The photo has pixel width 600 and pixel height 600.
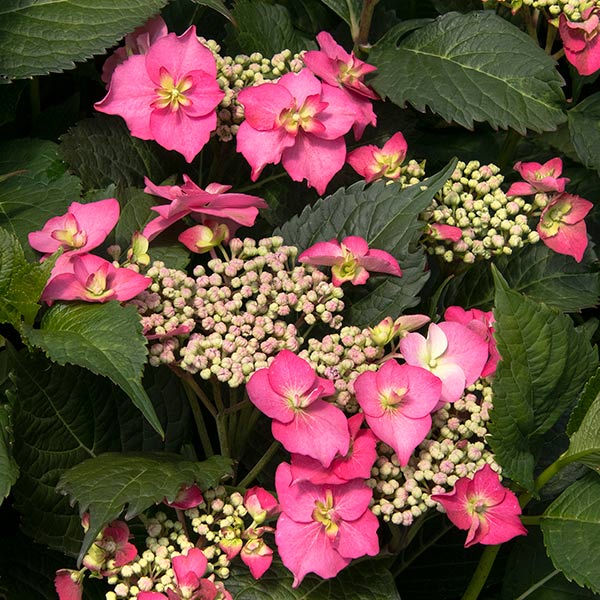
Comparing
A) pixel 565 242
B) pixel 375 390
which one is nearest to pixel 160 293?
pixel 375 390

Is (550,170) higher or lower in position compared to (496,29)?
lower

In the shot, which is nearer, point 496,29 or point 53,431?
point 53,431

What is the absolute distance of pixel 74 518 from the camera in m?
1.03

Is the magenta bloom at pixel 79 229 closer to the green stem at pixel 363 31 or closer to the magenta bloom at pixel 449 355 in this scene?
the magenta bloom at pixel 449 355

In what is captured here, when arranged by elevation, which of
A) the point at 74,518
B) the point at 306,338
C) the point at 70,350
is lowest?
the point at 74,518

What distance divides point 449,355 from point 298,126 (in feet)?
1.07

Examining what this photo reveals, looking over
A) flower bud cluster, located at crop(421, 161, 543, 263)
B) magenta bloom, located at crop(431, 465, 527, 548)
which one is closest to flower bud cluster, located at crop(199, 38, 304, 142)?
flower bud cluster, located at crop(421, 161, 543, 263)

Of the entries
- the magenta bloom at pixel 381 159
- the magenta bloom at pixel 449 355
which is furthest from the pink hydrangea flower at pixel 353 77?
the magenta bloom at pixel 449 355

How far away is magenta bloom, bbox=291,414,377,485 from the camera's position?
3.04ft

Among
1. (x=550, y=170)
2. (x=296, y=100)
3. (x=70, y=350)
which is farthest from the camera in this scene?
(x=550, y=170)

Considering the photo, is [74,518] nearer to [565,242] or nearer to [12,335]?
[12,335]

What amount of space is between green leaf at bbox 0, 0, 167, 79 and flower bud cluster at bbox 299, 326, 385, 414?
45 centimetres

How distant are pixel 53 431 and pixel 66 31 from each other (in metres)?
0.48

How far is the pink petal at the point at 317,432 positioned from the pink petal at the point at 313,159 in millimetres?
324
